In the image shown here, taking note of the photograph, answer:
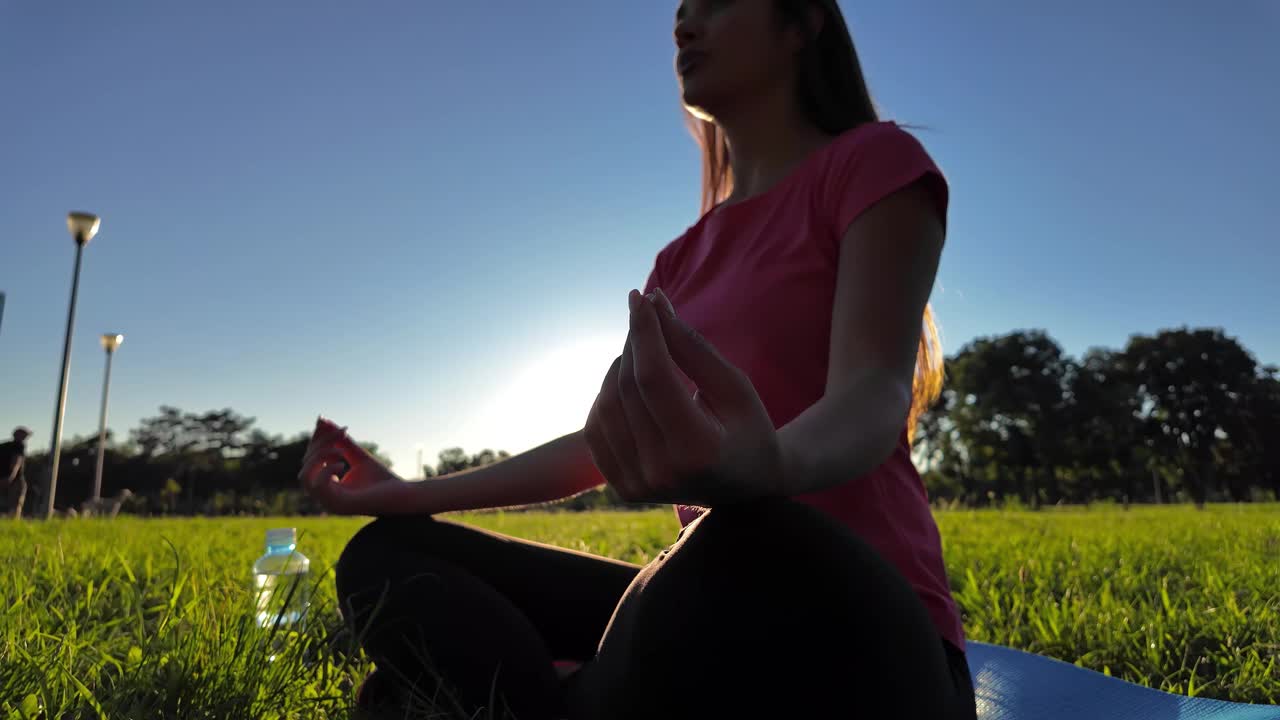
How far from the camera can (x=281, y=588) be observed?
1.92 meters

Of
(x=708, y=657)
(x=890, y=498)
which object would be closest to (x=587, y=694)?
(x=708, y=657)

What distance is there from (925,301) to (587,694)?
0.74m

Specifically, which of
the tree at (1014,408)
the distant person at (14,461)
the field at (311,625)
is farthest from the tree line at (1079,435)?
the field at (311,625)

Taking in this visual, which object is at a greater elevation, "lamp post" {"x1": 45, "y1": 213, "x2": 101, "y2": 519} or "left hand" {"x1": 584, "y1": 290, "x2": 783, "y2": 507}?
"lamp post" {"x1": 45, "y1": 213, "x2": 101, "y2": 519}

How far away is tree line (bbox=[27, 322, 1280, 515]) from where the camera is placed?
156 ft

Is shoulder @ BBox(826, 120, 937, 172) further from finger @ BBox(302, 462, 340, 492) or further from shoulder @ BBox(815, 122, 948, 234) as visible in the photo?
finger @ BBox(302, 462, 340, 492)

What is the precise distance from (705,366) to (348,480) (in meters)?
1.58

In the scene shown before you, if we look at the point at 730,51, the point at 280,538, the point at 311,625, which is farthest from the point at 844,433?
the point at 280,538

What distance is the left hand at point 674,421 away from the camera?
55cm

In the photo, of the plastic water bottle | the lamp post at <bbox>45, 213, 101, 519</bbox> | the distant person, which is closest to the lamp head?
the lamp post at <bbox>45, 213, 101, 519</bbox>

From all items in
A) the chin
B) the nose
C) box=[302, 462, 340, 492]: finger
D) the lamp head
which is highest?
the lamp head

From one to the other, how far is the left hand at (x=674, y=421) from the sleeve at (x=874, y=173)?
66cm

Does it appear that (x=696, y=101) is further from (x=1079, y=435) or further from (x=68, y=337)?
(x=1079, y=435)

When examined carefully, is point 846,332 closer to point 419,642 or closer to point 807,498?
point 807,498
